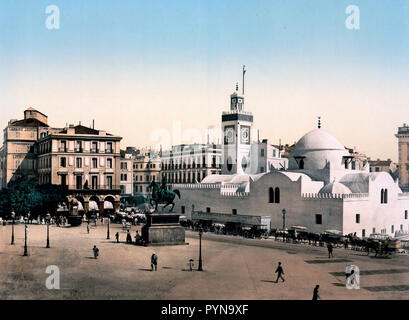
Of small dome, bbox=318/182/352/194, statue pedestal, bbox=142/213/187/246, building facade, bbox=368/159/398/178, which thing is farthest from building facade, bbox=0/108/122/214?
building facade, bbox=368/159/398/178

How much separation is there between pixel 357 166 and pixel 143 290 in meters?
90.3

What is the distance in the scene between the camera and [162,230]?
3975cm

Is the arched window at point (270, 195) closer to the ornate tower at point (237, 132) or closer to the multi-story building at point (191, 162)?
the ornate tower at point (237, 132)

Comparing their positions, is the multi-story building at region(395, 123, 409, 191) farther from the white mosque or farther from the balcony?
the balcony

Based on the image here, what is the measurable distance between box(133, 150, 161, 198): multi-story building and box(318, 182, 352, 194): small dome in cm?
6187

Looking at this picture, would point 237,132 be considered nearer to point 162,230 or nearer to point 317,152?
point 317,152

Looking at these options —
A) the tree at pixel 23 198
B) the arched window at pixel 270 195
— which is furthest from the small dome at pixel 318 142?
the tree at pixel 23 198

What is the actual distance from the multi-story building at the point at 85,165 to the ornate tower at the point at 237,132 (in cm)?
1981

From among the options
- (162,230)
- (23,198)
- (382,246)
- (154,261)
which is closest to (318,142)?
(382,246)

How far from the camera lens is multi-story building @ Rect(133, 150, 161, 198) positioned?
110 m

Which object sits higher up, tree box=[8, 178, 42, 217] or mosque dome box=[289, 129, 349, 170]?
mosque dome box=[289, 129, 349, 170]

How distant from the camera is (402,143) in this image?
4498 inches
